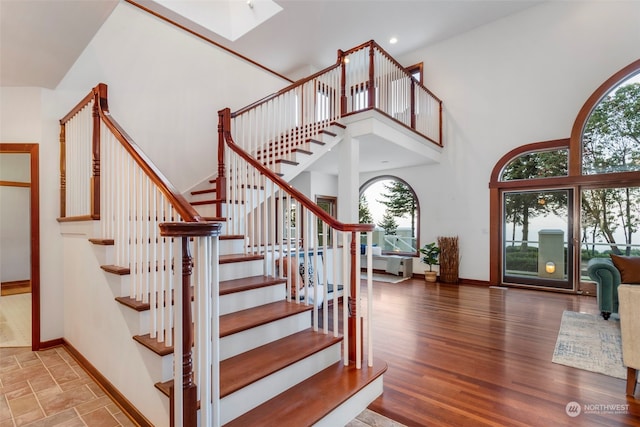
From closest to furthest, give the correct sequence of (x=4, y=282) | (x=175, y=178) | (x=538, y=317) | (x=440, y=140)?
1. (x=538, y=317)
2. (x=175, y=178)
3. (x=4, y=282)
4. (x=440, y=140)

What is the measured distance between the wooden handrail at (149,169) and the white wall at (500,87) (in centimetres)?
617

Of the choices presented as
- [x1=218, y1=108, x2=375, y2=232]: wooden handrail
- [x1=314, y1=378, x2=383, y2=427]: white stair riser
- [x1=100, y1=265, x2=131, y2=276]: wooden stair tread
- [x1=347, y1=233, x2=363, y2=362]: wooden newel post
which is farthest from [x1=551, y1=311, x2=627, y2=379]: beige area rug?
[x1=100, y1=265, x2=131, y2=276]: wooden stair tread

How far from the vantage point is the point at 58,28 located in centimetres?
205

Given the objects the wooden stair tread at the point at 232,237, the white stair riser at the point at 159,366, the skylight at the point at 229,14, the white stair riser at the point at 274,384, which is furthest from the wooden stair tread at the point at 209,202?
the skylight at the point at 229,14

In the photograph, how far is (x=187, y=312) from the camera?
1273 millimetres

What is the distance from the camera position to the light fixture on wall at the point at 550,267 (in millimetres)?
5512

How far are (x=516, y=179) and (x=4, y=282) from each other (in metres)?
9.91

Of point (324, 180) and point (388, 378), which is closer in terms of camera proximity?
point (388, 378)

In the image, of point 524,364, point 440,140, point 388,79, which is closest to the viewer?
point 524,364

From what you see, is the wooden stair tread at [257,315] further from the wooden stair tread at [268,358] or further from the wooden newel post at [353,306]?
the wooden newel post at [353,306]

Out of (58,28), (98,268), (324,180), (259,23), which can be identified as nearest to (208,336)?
(98,268)

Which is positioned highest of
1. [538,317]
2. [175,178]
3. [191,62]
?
[191,62]

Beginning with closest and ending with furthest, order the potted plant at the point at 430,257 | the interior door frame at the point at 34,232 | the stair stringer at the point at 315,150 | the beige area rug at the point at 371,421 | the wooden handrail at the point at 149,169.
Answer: the wooden handrail at the point at 149,169
the beige area rug at the point at 371,421
the interior door frame at the point at 34,232
the stair stringer at the point at 315,150
the potted plant at the point at 430,257

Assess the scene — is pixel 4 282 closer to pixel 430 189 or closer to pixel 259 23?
pixel 259 23
